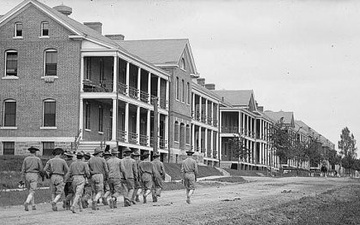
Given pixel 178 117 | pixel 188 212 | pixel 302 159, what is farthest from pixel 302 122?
pixel 188 212

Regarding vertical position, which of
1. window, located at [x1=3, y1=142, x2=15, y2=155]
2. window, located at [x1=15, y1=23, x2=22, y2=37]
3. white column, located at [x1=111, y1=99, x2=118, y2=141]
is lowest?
window, located at [x1=3, y1=142, x2=15, y2=155]

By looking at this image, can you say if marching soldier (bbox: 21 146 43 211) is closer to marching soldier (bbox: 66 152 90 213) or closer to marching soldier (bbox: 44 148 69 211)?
marching soldier (bbox: 44 148 69 211)

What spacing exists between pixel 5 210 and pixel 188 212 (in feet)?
17.4

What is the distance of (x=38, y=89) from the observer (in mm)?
44719

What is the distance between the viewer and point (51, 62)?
45000mm

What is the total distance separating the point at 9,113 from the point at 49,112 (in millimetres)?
2656

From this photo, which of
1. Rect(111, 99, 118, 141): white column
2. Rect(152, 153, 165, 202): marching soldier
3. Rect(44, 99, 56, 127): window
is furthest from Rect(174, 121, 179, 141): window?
Rect(152, 153, 165, 202): marching soldier

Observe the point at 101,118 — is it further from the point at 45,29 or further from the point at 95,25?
the point at 95,25

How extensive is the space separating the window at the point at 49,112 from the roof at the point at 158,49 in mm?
14948

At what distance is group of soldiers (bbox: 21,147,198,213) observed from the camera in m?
20.6

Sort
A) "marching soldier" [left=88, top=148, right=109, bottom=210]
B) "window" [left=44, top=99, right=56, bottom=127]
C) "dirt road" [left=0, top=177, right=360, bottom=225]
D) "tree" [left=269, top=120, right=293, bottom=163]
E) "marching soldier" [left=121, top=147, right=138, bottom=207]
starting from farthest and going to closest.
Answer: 1. "tree" [left=269, top=120, right=293, bottom=163]
2. "window" [left=44, top=99, right=56, bottom=127]
3. "marching soldier" [left=121, top=147, right=138, bottom=207]
4. "marching soldier" [left=88, top=148, right=109, bottom=210]
5. "dirt road" [left=0, top=177, right=360, bottom=225]

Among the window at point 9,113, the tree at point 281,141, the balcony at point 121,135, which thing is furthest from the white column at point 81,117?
the tree at point 281,141

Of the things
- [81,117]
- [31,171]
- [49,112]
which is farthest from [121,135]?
[31,171]

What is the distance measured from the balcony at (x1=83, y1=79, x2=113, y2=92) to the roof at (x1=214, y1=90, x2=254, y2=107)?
138ft
